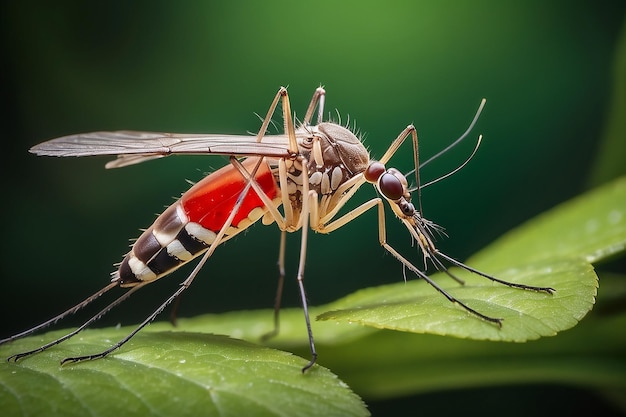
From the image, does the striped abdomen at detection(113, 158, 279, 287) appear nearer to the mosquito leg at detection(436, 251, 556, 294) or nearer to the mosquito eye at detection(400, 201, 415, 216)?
the mosquito eye at detection(400, 201, 415, 216)

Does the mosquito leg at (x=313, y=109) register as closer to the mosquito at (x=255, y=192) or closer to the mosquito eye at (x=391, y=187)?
the mosquito at (x=255, y=192)

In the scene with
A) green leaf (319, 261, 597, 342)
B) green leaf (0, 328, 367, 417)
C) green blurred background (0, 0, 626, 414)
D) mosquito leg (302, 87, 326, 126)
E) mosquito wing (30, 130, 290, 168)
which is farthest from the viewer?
green blurred background (0, 0, 626, 414)

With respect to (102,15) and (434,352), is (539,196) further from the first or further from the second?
(102,15)

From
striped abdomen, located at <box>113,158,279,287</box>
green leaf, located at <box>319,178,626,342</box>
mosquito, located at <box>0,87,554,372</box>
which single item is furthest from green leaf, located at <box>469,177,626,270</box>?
striped abdomen, located at <box>113,158,279,287</box>

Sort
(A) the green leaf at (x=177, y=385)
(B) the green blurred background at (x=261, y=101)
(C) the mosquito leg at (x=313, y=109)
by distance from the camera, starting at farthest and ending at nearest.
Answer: (B) the green blurred background at (x=261, y=101) < (C) the mosquito leg at (x=313, y=109) < (A) the green leaf at (x=177, y=385)

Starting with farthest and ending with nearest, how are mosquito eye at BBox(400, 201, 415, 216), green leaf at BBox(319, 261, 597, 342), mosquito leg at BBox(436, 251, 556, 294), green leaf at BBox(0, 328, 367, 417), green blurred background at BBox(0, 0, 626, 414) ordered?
green blurred background at BBox(0, 0, 626, 414), mosquito eye at BBox(400, 201, 415, 216), mosquito leg at BBox(436, 251, 556, 294), green leaf at BBox(319, 261, 597, 342), green leaf at BBox(0, 328, 367, 417)

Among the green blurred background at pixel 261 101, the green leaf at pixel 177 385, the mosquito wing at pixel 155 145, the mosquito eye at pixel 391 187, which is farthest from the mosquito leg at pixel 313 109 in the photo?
the green blurred background at pixel 261 101

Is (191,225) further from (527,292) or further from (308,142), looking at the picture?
(527,292)
